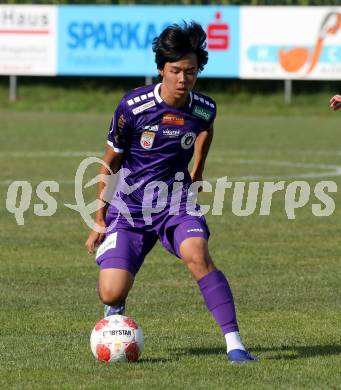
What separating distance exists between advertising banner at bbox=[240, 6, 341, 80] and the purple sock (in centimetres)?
2806

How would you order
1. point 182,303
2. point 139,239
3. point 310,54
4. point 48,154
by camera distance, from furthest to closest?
point 310,54, point 48,154, point 182,303, point 139,239

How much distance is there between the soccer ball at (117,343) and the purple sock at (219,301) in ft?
1.78

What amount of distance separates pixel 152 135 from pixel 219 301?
1.23 metres

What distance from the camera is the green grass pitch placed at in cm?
788

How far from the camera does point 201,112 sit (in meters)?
8.62

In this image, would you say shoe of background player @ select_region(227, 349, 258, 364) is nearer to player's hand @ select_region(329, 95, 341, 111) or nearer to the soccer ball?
the soccer ball

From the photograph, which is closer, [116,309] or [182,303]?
[116,309]

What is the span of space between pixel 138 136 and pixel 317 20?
28101mm

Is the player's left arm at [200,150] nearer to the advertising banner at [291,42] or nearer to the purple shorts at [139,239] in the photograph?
the purple shorts at [139,239]

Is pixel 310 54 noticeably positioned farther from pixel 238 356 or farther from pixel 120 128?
pixel 238 356

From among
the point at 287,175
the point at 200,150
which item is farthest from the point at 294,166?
the point at 200,150

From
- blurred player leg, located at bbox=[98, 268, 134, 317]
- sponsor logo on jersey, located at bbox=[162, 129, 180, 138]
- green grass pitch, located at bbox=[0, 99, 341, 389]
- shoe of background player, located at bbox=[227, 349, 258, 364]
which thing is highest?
sponsor logo on jersey, located at bbox=[162, 129, 180, 138]

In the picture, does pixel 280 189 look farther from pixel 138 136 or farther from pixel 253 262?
pixel 138 136

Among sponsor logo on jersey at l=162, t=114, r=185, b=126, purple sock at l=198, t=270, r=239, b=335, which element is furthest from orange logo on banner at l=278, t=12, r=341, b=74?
purple sock at l=198, t=270, r=239, b=335
